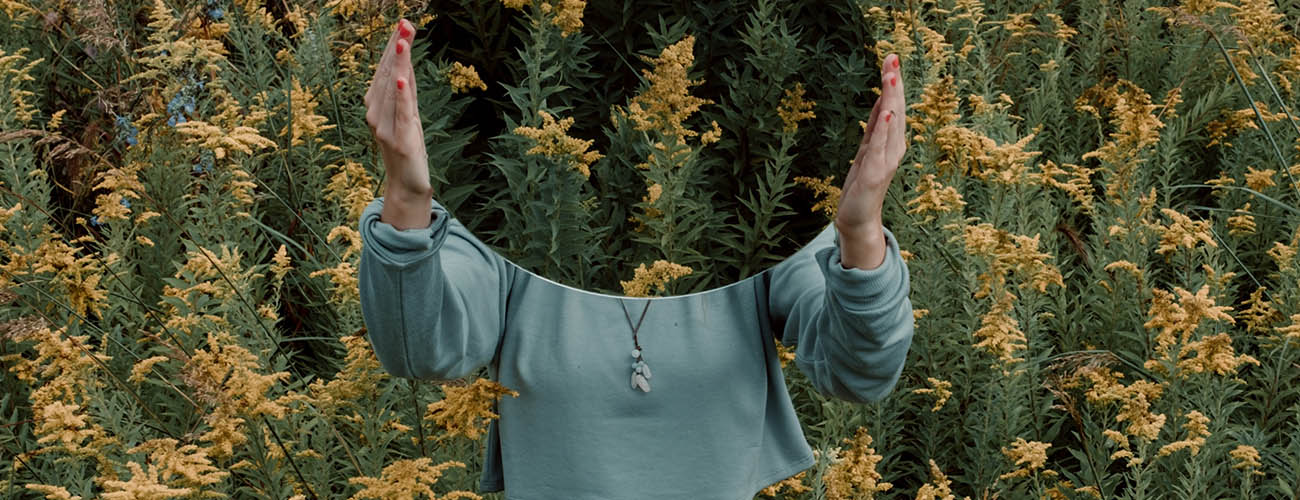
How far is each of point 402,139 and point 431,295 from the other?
202mm

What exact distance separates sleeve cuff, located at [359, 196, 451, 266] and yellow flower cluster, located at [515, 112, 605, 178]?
0.53 feet

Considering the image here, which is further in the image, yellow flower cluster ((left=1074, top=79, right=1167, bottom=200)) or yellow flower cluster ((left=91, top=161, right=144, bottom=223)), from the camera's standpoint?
yellow flower cluster ((left=1074, top=79, right=1167, bottom=200))

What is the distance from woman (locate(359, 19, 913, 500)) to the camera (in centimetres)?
146

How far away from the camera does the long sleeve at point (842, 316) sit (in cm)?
143

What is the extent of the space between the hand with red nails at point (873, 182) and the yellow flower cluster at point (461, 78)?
478mm

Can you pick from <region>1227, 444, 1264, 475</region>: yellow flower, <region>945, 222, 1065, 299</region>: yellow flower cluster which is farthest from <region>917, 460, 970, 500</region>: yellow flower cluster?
<region>1227, 444, 1264, 475</region>: yellow flower

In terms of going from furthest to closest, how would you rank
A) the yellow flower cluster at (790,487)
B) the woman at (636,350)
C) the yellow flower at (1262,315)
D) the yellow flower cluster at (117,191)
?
the yellow flower at (1262,315) < the yellow flower cluster at (117,191) < the yellow flower cluster at (790,487) < the woman at (636,350)

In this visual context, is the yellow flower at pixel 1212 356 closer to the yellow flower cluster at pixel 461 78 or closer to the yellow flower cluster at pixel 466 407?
the yellow flower cluster at pixel 466 407

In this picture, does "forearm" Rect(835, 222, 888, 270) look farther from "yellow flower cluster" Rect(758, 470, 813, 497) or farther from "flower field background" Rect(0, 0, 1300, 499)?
"yellow flower cluster" Rect(758, 470, 813, 497)

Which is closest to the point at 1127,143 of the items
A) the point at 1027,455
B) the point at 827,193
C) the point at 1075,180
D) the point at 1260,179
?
the point at 1075,180

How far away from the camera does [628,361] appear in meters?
1.62

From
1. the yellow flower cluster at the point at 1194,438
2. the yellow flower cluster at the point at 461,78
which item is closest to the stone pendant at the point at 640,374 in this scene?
the yellow flower cluster at the point at 461,78

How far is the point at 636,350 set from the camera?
63.6 inches

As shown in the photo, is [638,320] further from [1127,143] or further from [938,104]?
[1127,143]
